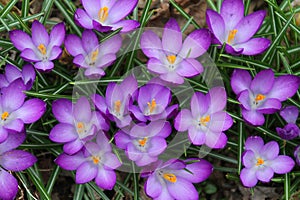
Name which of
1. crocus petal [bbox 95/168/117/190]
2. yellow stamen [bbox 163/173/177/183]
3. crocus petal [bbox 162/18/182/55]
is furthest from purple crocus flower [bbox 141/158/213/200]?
crocus petal [bbox 162/18/182/55]

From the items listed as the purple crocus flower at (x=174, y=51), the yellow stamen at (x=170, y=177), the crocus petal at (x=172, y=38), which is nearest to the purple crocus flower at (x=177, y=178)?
the yellow stamen at (x=170, y=177)

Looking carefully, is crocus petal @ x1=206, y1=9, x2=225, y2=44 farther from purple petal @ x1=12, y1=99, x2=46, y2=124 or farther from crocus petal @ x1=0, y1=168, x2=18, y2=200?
crocus petal @ x1=0, y1=168, x2=18, y2=200

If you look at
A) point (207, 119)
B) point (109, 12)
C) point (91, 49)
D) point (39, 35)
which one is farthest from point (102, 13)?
point (207, 119)

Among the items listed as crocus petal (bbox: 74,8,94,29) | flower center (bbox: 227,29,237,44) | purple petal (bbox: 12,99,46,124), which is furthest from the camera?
flower center (bbox: 227,29,237,44)

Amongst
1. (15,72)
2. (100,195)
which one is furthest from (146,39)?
(100,195)

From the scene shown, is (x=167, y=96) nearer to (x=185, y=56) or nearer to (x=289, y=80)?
(x=185, y=56)

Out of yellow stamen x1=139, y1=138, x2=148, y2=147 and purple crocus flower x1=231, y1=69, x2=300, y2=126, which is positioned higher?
purple crocus flower x1=231, y1=69, x2=300, y2=126

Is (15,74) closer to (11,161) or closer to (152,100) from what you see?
(11,161)
